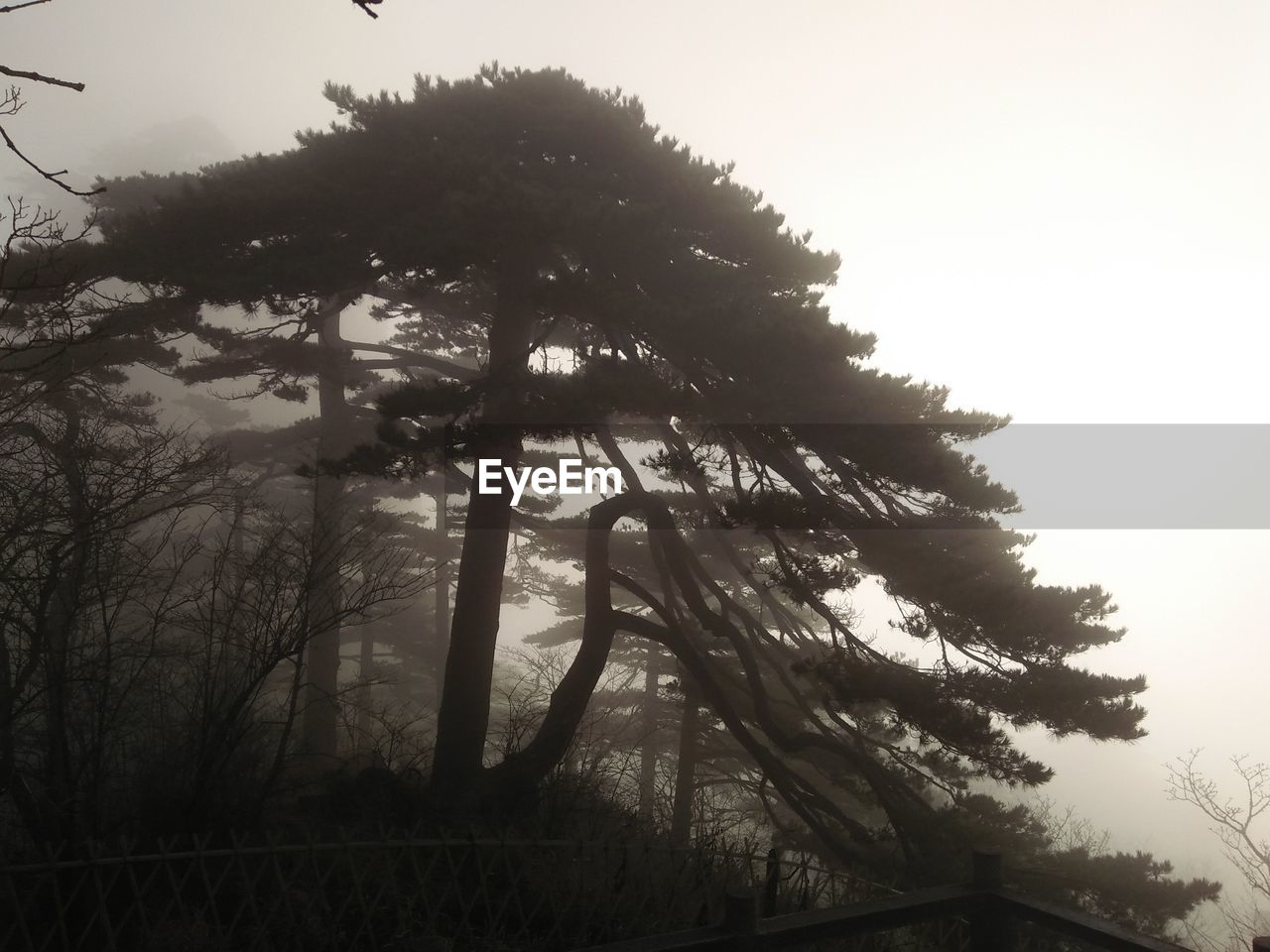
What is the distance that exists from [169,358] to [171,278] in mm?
3968

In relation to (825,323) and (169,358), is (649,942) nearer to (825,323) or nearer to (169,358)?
(825,323)

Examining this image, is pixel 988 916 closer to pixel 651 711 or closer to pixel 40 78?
pixel 40 78

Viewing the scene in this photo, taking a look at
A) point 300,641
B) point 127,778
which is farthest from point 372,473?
point 127,778

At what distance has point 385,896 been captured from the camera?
23.0ft

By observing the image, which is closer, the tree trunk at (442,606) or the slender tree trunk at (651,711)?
the slender tree trunk at (651,711)

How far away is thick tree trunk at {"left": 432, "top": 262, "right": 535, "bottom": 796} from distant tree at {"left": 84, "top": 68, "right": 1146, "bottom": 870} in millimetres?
40

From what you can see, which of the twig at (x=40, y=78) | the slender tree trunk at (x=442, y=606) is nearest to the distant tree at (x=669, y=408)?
the twig at (x=40, y=78)

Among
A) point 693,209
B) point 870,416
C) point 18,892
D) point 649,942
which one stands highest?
point 693,209

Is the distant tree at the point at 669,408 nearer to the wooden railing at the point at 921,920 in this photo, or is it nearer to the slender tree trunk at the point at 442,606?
the wooden railing at the point at 921,920

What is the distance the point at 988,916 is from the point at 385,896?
4955 millimetres

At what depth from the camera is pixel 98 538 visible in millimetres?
6992

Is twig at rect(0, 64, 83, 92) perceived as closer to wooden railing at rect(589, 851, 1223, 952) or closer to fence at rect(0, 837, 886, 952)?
wooden railing at rect(589, 851, 1223, 952)

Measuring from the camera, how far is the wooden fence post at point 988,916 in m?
3.88

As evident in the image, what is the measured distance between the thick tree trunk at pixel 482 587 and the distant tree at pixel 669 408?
0.04 m
